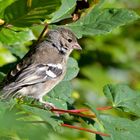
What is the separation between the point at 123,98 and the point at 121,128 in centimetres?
36

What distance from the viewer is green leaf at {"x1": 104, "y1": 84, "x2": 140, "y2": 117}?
2549 mm

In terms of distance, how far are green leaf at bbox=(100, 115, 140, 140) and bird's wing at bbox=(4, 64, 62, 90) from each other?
34.3 inches

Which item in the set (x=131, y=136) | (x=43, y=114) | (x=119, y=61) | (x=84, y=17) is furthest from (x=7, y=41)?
(x=119, y=61)

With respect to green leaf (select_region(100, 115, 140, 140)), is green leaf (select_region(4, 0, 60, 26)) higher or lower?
higher

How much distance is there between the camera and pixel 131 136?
2303 mm

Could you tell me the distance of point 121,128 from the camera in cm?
231

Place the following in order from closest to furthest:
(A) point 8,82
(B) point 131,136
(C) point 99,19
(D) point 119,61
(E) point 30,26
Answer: (B) point 131,136, (E) point 30,26, (C) point 99,19, (A) point 8,82, (D) point 119,61

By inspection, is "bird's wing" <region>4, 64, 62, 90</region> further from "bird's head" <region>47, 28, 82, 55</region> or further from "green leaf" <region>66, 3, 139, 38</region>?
"green leaf" <region>66, 3, 139, 38</region>

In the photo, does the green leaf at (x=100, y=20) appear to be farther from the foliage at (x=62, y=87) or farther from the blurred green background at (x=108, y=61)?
the blurred green background at (x=108, y=61)

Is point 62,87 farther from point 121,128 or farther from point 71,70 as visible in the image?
point 121,128

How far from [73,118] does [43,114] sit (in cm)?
41

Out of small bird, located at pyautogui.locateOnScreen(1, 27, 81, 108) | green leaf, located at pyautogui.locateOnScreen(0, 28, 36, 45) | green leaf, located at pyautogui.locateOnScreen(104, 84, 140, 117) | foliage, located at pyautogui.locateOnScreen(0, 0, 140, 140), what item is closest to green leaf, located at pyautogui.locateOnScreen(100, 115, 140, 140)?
foliage, located at pyautogui.locateOnScreen(0, 0, 140, 140)

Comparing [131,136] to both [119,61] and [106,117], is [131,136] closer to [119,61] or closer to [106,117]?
[106,117]

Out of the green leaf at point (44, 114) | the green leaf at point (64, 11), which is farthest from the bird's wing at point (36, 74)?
the green leaf at point (44, 114)
